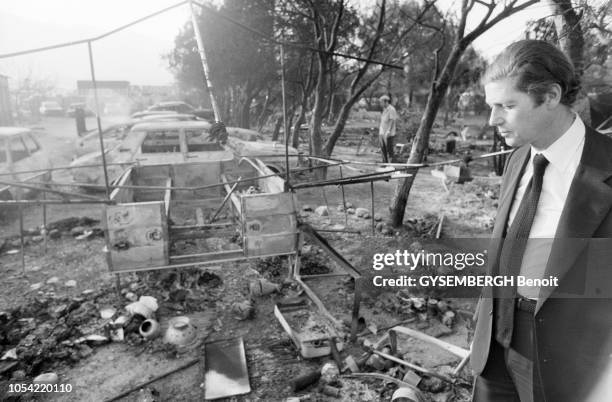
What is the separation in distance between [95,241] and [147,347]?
145 inches

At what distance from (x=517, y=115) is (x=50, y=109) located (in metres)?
43.2

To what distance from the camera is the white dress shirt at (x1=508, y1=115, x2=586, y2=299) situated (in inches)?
62.5

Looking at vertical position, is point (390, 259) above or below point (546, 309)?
below

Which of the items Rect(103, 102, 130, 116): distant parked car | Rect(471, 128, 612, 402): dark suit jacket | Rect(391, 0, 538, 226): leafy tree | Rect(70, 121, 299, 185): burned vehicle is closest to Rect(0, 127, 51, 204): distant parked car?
Rect(70, 121, 299, 185): burned vehicle

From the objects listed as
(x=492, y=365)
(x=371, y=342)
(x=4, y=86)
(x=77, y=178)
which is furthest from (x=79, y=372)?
(x=4, y=86)

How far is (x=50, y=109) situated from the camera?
3662cm

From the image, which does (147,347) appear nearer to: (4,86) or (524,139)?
(524,139)

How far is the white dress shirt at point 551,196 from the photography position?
1587mm

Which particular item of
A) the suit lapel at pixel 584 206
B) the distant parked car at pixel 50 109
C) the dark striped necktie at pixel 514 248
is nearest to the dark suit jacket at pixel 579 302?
the suit lapel at pixel 584 206

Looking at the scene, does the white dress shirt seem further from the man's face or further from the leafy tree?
the leafy tree

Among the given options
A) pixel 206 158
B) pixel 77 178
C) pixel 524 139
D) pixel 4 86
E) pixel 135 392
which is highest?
pixel 4 86

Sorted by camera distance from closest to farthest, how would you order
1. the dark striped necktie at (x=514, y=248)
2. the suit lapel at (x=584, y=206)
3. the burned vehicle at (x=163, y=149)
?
the suit lapel at (x=584, y=206)
the dark striped necktie at (x=514, y=248)
the burned vehicle at (x=163, y=149)

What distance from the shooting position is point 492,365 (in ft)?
6.23

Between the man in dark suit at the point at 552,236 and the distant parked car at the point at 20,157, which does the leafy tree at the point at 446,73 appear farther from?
the distant parked car at the point at 20,157
